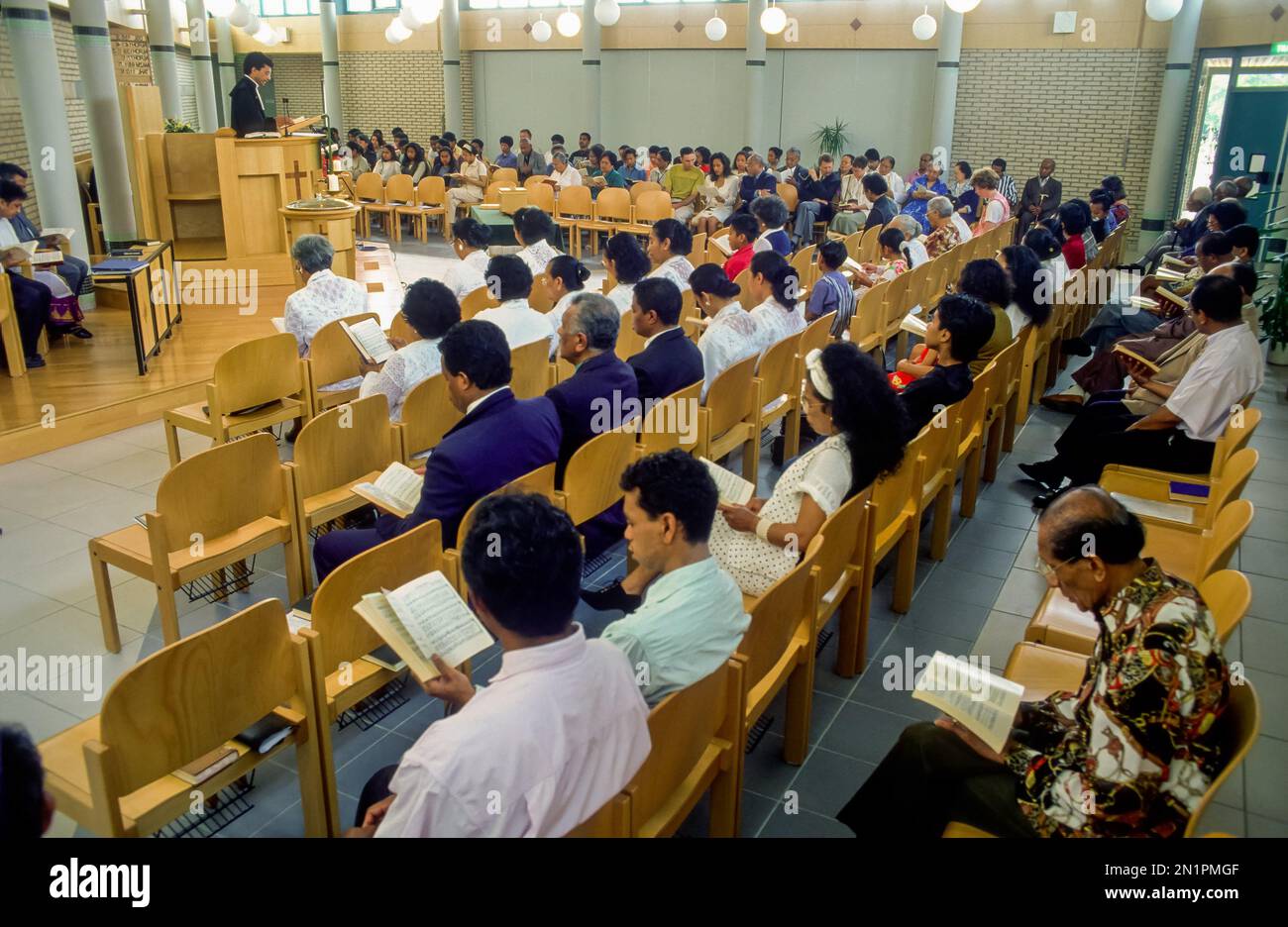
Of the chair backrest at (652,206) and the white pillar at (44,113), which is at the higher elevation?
the white pillar at (44,113)

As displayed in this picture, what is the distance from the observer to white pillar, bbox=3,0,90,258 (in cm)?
723

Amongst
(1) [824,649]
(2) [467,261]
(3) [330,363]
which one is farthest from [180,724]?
(2) [467,261]

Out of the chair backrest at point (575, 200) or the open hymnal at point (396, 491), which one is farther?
the chair backrest at point (575, 200)

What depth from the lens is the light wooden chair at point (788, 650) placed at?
2.64 meters

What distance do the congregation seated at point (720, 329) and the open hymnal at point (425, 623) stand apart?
2.88 metres

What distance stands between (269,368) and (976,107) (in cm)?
1256

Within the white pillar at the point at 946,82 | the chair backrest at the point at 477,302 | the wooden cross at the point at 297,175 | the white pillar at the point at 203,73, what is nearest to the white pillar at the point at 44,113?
the wooden cross at the point at 297,175

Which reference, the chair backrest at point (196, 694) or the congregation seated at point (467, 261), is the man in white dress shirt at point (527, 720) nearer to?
the chair backrest at point (196, 694)

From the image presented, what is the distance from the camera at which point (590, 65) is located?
1689 cm

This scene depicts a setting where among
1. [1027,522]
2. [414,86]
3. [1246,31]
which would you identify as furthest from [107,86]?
[1246,31]

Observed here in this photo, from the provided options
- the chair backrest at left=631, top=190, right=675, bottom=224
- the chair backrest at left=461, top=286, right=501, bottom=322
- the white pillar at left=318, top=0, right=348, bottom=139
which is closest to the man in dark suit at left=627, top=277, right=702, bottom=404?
the chair backrest at left=461, top=286, right=501, bottom=322

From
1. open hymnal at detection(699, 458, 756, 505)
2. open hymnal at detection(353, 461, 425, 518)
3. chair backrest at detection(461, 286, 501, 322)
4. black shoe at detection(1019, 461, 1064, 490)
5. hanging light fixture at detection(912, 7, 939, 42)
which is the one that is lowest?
black shoe at detection(1019, 461, 1064, 490)

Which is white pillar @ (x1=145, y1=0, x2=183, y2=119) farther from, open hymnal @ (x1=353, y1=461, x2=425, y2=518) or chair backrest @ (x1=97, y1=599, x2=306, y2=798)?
chair backrest @ (x1=97, y1=599, x2=306, y2=798)

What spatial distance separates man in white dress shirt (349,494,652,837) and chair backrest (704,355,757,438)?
270 centimetres
